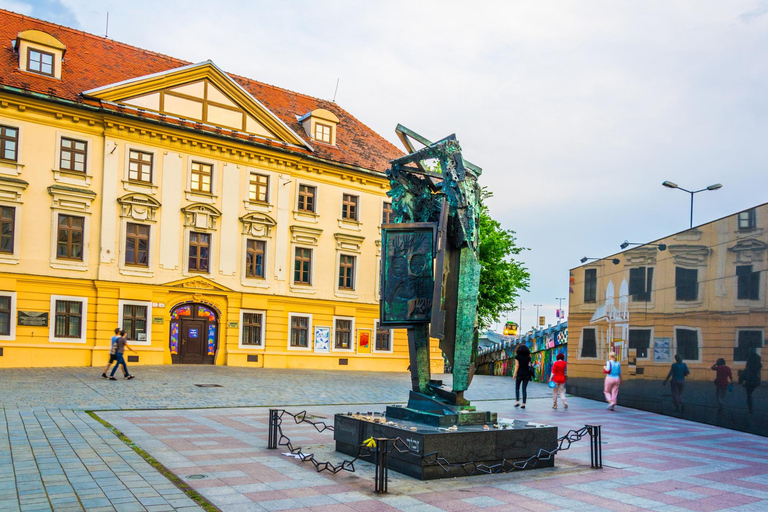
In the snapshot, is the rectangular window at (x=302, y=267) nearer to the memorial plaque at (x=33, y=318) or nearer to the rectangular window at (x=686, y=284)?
the memorial plaque at (x=33, y=318)

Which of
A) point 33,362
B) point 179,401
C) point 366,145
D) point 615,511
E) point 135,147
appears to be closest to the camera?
point 615,511

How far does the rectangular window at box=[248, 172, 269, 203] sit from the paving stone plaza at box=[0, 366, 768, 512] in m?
15.9

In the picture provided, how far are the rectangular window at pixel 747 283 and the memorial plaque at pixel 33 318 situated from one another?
2385 centimetres

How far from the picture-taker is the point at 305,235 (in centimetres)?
3322

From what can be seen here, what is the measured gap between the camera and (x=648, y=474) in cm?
921

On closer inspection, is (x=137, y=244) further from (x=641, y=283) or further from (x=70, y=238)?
(x=641, y=283)

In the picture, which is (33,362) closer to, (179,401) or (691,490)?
(179,401)

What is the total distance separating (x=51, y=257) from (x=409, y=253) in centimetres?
2072

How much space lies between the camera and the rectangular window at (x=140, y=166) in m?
28.5

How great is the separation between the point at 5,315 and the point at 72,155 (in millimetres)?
6817

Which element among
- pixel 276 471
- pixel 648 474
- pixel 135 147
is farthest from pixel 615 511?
pixel 135 147

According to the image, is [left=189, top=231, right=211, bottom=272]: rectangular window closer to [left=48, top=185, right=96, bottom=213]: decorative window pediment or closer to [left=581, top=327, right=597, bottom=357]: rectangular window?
[left=48, top=185, right=96, bottom=213]: decorative window pediment

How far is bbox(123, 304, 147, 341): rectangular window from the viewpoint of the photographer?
27.8m

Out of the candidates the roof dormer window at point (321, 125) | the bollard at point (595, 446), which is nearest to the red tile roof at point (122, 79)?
the roof dormer window at point (321, 125)
